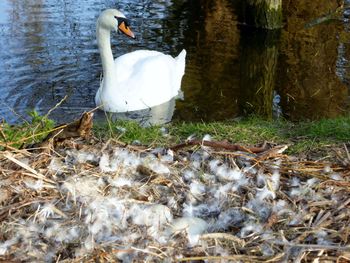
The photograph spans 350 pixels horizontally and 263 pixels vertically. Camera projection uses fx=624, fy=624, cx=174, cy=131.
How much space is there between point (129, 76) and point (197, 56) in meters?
1.88

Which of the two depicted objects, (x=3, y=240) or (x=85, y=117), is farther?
(x=85, y=117)

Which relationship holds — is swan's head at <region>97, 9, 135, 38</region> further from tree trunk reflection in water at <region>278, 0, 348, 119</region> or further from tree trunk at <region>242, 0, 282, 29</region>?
tree trunk at <region>242, 0, 282, 29</region>

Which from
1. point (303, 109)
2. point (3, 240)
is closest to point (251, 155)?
point (3, 240)

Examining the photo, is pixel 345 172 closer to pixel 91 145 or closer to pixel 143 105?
pixel 91 145

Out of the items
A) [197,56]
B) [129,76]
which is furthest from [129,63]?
[197,56]

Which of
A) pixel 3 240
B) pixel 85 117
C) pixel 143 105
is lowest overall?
pixel 143 105

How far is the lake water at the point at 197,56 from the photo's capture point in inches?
325

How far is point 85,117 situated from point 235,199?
1112mm

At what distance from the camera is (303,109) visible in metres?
8.08

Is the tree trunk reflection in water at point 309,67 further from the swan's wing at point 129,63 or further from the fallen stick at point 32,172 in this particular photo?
the fallen stick at point 32,172

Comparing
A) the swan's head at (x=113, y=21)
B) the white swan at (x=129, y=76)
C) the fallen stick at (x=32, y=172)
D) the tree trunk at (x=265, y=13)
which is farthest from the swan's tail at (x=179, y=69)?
the fallen stick at (x=32, y=172)

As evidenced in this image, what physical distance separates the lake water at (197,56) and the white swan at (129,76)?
28 centimetres

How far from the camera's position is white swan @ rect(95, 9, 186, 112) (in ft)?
27.8

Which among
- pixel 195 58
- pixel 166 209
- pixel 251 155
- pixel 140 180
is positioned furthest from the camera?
pixel 195 58
